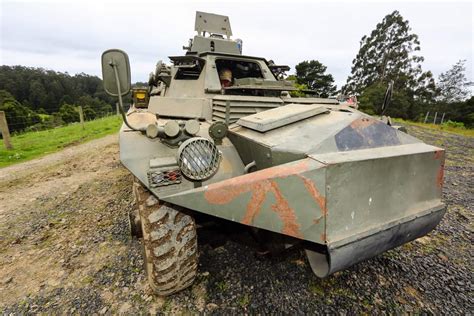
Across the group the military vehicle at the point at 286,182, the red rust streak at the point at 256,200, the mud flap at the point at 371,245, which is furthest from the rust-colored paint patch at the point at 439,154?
the red rust streak at the point at 256,200

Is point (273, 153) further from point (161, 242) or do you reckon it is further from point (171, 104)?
point (171, 104)

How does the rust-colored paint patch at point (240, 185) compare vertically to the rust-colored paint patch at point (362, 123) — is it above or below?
below

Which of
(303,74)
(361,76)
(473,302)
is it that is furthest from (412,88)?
(473,302)

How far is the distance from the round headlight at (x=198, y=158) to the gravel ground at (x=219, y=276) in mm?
954

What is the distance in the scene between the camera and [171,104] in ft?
10.2

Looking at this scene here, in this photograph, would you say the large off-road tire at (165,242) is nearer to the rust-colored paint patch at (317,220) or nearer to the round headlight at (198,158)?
the round headlight at (198,158)

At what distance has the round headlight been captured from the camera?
5.37 feet

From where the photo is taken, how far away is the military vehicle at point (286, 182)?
146 cm

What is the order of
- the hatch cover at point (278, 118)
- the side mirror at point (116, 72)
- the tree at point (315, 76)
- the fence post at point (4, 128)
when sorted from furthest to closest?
the tree at point (315, 76) → the fence post at point (4, 128) → the hatch cover at point (278, 118) → the side mirror at point (116, 72)

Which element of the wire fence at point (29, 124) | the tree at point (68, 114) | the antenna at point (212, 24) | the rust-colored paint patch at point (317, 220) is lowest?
the tree at point (68, 114)

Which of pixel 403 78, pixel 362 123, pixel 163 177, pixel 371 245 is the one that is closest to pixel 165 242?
pixel 163 177

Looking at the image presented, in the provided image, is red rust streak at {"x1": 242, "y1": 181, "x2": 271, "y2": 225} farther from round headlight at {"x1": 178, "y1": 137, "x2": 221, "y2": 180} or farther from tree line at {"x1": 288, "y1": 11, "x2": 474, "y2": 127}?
tree line at {"x1": 288, "y1": 11, "x2": 474, "y2": 127}

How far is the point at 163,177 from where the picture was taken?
66.5 inches

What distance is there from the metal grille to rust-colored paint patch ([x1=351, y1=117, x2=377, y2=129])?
1.29 metres
